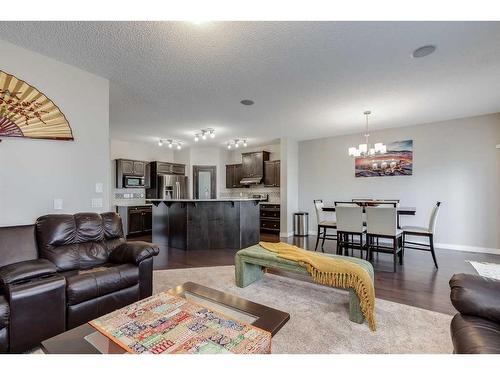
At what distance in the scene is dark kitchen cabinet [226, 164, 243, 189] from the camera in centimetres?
791

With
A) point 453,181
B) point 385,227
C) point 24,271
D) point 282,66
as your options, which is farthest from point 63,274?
point 453,181

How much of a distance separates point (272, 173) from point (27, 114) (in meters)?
5.57

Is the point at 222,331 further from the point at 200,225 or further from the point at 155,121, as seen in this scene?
the point at 155,121

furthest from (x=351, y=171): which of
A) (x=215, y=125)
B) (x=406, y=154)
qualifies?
(x=215, y=125)

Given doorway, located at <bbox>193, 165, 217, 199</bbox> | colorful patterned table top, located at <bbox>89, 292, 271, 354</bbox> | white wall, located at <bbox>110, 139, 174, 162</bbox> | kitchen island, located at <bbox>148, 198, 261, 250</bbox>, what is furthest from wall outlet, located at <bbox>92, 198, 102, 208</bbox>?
doorway, located at <bbox>193, 165, 217, 199</bbox>

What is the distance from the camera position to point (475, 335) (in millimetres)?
1064

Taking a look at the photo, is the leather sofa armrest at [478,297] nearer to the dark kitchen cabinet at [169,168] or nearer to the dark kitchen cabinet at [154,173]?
the dark kitchen cabinet at [154,173]

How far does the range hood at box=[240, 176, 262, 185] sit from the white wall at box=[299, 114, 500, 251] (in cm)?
265

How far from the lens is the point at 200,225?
16.2 feet

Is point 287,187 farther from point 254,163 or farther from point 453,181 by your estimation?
point 453,181

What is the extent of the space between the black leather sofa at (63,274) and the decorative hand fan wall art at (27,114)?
941mm

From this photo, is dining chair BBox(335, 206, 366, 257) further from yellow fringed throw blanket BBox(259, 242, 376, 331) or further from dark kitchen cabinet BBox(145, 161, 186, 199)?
dark kitchen cabinet BBox(145, 161, 186, 199)

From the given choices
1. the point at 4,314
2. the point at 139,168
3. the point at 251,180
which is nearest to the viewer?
the point at 4,314
